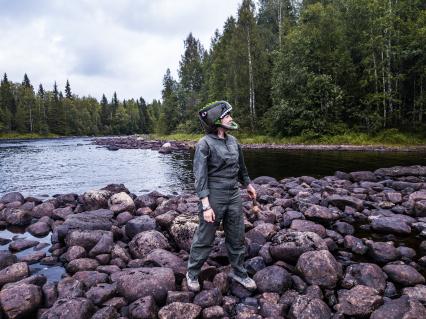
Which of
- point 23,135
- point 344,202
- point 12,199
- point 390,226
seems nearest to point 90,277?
point 390,226

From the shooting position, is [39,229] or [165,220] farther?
[39,229]

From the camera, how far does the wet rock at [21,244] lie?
25.2 feet

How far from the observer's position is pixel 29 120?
9644 cm

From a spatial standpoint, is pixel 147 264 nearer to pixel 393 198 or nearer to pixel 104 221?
pixel 104 221

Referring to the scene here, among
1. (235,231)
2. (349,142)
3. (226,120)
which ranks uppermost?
(226,120)

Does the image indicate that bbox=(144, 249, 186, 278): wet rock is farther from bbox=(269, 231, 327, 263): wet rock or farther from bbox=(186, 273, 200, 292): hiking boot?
bbox=(269, 231, 327, 263): wet rock

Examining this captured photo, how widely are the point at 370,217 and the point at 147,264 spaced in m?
6.06

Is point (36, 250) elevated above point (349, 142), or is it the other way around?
point (349, 142)

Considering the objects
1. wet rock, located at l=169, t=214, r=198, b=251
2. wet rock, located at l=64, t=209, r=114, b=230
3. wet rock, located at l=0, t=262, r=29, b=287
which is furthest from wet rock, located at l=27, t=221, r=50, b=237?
wet rock, located at l=169, t=214, r=198, b=251

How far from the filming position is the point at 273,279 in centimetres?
518

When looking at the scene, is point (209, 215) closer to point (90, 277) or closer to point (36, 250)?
point (90, 277)

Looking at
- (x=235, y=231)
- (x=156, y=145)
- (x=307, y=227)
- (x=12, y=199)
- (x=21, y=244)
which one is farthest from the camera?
(x=156, y=145)

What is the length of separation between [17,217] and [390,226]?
10052 mm

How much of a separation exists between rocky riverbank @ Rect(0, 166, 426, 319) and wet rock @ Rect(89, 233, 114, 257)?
20 millimetres
